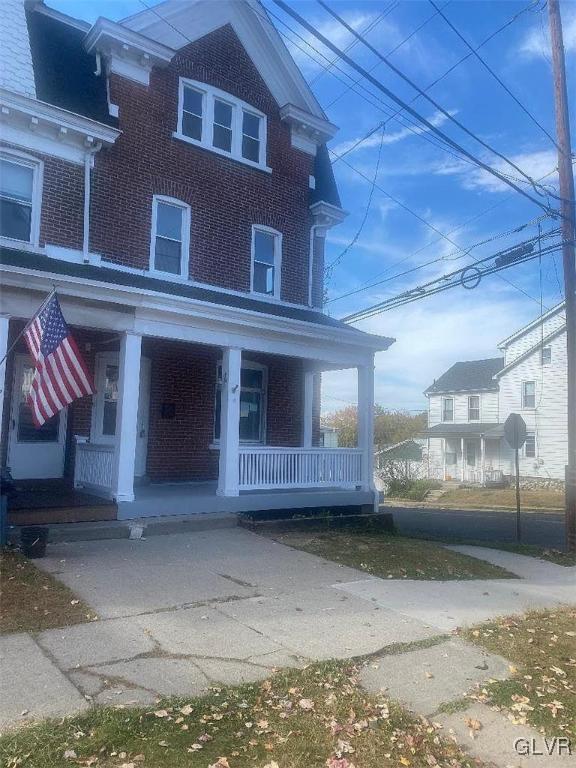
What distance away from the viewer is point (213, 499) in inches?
404

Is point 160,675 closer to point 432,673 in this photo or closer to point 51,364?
point 432,673


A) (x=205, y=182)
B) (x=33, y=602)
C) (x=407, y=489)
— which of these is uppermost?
(x=205, y=182)

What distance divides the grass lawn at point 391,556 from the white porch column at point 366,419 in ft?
6.12

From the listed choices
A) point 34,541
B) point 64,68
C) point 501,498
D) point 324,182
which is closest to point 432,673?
point 34,541

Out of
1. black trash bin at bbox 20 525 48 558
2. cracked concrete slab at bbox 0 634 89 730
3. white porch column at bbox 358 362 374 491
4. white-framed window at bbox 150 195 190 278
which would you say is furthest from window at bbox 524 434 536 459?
cracked concrete slab at bbox 0 634 89 730

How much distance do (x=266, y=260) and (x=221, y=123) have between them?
127 inches

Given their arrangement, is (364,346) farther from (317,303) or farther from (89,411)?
(89,411)

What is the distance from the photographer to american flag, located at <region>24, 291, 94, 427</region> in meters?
Answer: 7.45

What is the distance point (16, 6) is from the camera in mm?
11719

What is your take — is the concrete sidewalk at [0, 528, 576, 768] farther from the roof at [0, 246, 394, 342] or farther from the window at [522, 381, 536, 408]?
the window at [522, 381, 536, 408]

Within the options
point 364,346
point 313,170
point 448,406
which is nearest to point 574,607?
point 364,346

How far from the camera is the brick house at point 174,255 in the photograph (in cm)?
1006

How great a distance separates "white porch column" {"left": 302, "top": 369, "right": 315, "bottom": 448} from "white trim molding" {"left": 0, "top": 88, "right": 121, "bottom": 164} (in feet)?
21.8

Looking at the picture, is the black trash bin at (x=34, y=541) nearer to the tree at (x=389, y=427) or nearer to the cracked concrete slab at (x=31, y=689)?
the cracked concrete slab at (x=31, y=689)
